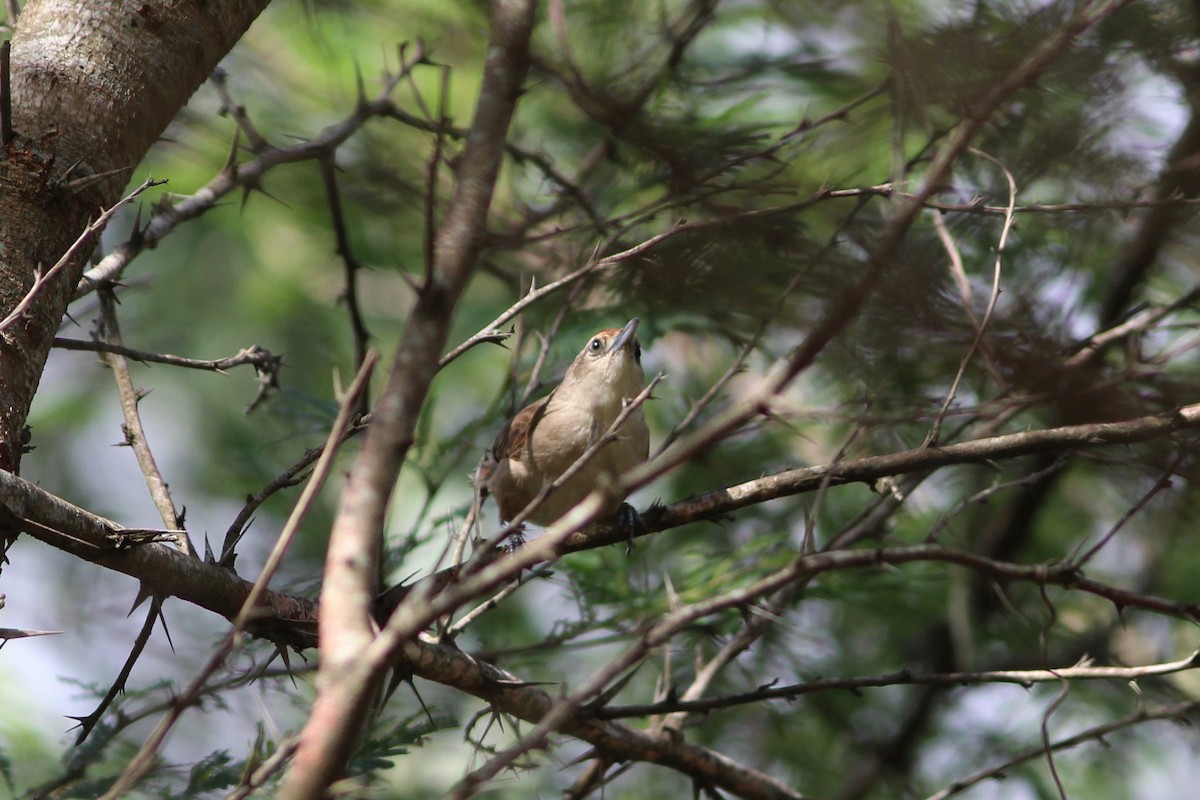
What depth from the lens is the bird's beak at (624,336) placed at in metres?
4.56

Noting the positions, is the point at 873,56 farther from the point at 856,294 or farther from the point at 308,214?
the point at 308,214

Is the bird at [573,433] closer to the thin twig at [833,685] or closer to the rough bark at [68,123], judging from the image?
the thin twig at [833,685]

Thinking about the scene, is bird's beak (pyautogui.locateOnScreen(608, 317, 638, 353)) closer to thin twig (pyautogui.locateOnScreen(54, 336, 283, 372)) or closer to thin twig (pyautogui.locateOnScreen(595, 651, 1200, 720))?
thin twig (pyautogui.locateOnScreen(595, 651, 1200, 720))

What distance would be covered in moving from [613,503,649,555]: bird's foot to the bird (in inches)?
18.4

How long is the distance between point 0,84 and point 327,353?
5208mm

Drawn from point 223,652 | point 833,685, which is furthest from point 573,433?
point 223,652

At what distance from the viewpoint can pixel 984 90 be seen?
9.22ft

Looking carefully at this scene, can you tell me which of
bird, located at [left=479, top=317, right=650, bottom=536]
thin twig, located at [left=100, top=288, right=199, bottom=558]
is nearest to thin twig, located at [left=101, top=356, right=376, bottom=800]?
thin twig, located at [left=100, top=288, right=199, bottom=558]

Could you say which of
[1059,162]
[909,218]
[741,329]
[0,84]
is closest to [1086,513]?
[741,329]

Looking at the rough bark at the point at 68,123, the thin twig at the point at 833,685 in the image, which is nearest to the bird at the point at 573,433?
the thin twig at the point at 833,685

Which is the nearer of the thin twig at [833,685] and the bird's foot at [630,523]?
the thin twig at [833,685]

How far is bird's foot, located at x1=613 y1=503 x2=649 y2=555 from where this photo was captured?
323cm

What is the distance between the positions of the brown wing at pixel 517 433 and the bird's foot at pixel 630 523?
99 cm

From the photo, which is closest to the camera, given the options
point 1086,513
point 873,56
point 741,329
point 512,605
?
point 873,56
